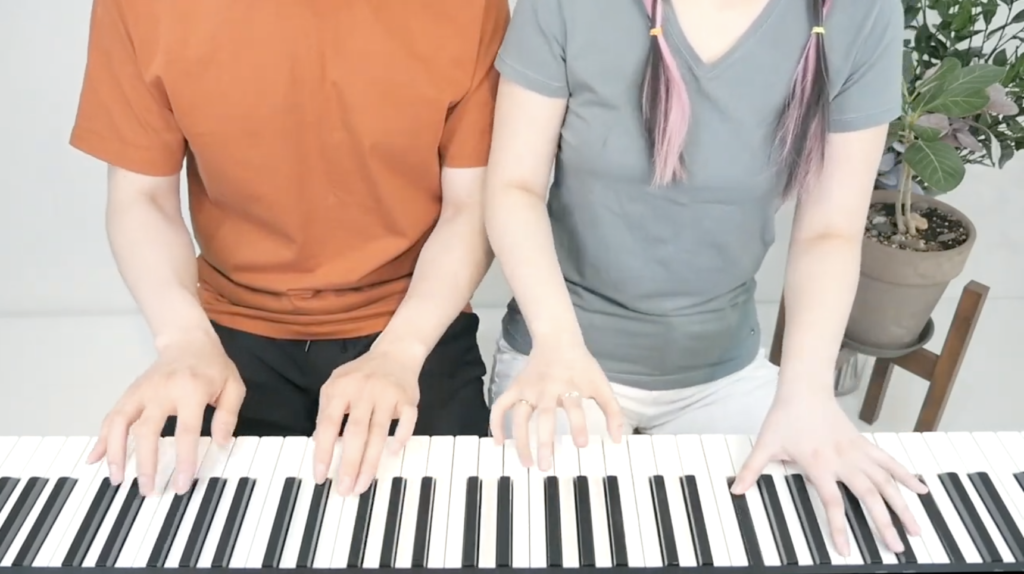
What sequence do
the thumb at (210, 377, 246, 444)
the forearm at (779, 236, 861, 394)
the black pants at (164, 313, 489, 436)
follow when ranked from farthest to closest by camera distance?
the black pants at (164, 313, 489, 436) → the forearm at (779, 236, 861, 394) → the thumb at (210, 377, 246, 444)

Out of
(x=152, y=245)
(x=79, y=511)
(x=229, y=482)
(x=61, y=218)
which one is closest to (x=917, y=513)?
(x=229, y=482)

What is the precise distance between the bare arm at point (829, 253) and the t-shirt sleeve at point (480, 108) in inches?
14.6

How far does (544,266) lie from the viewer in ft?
3.04

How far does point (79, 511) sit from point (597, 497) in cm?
41

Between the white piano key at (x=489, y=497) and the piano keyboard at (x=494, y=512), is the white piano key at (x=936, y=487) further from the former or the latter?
the white piano key at (x=489, y=497)

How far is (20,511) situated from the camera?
0.69m

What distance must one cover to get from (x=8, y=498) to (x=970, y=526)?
768mm

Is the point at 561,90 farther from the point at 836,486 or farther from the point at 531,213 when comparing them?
the point at 836,486

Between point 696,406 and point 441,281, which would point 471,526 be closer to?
point 441,281

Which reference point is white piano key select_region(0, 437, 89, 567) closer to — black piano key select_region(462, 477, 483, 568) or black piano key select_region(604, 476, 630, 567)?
black piano key select_region(462, 477, 483, 568)

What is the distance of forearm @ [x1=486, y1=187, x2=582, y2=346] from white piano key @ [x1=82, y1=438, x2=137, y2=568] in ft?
1.26

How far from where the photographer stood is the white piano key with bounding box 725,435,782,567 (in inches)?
25.7

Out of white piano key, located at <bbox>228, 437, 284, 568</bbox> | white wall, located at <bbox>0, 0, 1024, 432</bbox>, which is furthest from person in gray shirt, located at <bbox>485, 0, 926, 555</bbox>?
white wall, located at <bbox>0, 0, 1024, 432</bbox>

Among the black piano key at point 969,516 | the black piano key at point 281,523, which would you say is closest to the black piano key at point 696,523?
the black piano key at point 969,516
